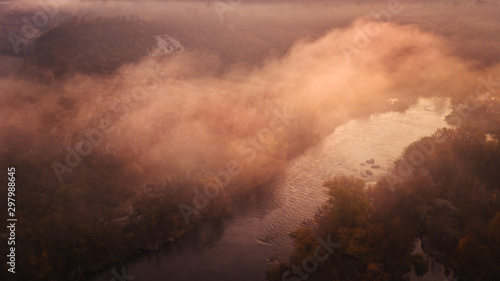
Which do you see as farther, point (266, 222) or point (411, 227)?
point (266, 222)

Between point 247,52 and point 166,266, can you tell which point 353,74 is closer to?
point 247,52

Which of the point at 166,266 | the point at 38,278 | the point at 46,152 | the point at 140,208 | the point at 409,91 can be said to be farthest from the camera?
the point at 409,91

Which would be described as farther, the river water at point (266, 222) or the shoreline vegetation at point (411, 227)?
the river water at point (266, 222)

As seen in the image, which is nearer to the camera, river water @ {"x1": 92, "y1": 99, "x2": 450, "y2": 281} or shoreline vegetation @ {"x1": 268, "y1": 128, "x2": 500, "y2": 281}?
shoreline vegetation @ {"x1": 268, "y1": 128, "x2": 500, "y2": 281}

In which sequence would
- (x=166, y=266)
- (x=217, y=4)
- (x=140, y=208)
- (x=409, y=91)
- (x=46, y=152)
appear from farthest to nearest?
(x=217, y=4) < (x=409, y=91) < (x=46, y=152) < (x=140, y=208) < (x=166, y=266)

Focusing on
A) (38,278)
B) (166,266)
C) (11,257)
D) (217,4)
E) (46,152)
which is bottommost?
(166,266)

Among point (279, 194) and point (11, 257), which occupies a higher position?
point (11, 257)

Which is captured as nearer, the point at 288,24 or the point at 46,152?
the point at 46,152

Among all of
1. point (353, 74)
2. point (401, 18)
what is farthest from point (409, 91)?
point (401, 18)
